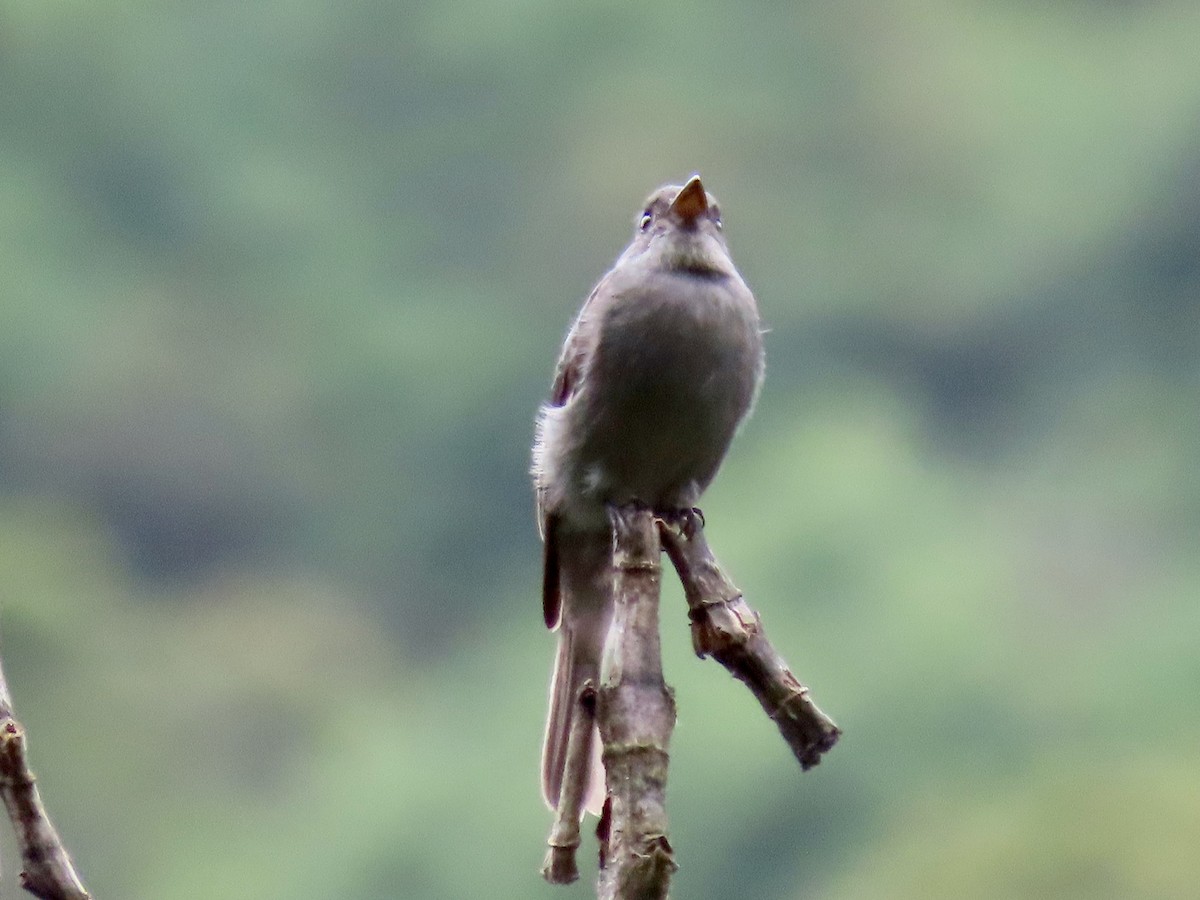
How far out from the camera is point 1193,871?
1323 centimetres

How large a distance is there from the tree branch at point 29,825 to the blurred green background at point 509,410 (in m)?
12.0

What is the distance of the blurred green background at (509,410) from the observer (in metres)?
16.2

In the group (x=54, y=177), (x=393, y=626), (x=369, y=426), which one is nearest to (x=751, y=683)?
(x=393, y=626)

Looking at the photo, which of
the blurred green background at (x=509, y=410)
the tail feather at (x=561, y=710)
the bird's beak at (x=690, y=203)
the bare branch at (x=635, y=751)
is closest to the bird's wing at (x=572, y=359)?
the bird's beak at (x=690, y=203)

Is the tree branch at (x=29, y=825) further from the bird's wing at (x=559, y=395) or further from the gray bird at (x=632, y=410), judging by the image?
the bird's wing at (x=559, y=395)

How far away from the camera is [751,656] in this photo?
192 cm

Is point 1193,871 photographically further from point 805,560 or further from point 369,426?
point 369,426

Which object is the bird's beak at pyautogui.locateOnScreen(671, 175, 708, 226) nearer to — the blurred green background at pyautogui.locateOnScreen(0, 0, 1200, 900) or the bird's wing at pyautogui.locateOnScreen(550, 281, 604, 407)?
the bird's wing at pyautogui.locateOnScreen(550, 281, 604, 407)

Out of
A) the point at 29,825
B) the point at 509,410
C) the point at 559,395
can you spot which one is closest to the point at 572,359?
the point at 559,395

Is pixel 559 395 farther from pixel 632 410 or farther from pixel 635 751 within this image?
pixel 635 751

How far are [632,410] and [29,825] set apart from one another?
213cm

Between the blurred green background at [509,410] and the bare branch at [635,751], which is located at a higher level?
the blurred green background at [509,410]

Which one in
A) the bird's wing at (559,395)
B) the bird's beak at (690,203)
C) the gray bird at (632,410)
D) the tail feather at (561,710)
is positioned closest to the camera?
the tail feather at (561,710)

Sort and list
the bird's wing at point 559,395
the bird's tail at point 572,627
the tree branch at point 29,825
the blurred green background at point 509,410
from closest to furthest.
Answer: the tree branch at point 29,825, the bird's tail at point 572,627, the bird's wing at point 559,395, the blurred green background at point 509,410
